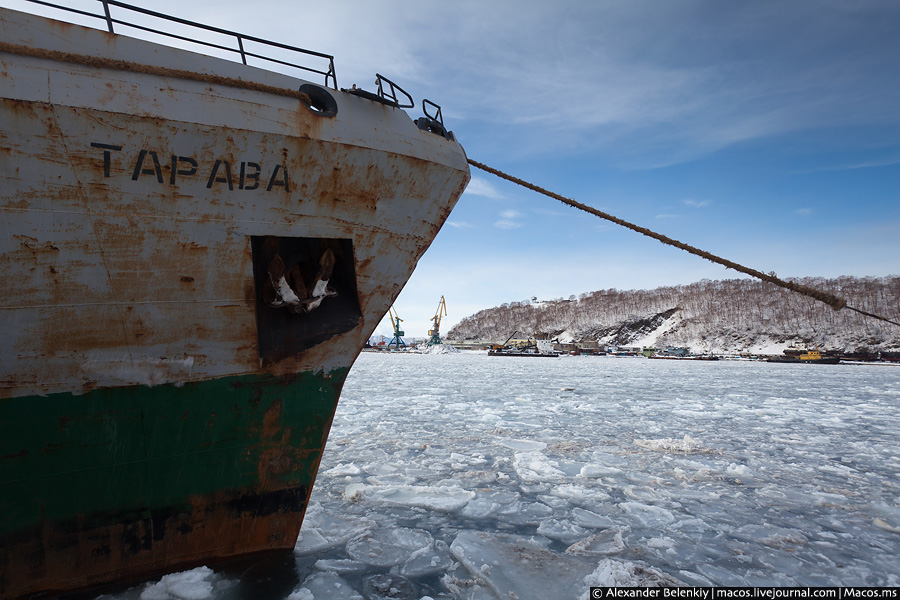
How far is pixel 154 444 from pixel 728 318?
82281mm

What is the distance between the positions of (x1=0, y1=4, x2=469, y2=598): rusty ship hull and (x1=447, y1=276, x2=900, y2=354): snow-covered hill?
197 ft

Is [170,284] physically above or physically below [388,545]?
above

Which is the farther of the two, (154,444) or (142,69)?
(154,444)

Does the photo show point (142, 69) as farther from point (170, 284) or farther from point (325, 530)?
point (325, 530)

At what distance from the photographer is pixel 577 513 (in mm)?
4145

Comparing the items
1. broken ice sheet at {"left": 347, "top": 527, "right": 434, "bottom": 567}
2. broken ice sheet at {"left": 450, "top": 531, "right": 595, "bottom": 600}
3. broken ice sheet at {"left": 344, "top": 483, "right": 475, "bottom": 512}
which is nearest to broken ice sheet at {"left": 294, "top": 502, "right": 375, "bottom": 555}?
broken ice sheet at {"left": 347, "top": 527, "right": 434, "bottom": 567}

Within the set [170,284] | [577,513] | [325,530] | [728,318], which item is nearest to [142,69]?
[170,284]

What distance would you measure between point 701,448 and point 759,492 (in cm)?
202

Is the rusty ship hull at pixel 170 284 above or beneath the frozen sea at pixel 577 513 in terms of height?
above

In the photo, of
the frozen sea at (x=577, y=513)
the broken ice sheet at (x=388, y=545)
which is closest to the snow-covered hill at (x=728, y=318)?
the frozen sea at (x=577, y=513)

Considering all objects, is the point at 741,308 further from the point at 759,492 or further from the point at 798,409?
the point at 759,492

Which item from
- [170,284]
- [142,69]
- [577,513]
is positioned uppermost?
[142,69]

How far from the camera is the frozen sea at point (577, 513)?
117 inches

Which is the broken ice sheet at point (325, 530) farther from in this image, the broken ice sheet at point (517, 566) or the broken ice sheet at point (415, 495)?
the broken ice sheet at point (517, 566)
